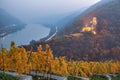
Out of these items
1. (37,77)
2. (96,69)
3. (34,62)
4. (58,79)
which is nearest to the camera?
(58,79)

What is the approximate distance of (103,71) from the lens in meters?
56.2

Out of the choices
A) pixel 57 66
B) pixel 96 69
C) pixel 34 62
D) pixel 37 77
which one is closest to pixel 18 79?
Answer: pixel 37 77

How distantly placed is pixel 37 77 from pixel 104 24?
479 ft

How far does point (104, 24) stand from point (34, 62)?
14157 cm

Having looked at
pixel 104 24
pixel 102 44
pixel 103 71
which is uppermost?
pixel 104 24

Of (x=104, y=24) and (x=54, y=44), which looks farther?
(x=104, y=24)

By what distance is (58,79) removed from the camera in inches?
1068

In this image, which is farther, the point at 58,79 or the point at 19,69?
the point at 19,69

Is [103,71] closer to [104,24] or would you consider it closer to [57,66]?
[57,66]

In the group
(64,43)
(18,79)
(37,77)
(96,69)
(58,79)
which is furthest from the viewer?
(64,43)

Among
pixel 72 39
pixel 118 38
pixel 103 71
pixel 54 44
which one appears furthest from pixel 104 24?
pixel 103 71

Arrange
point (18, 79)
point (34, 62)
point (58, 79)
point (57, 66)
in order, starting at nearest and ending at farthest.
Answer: point (18, 79) < point (58, 79) < point (34, 62) < point (57, 66)

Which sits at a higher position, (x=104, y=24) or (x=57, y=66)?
(x=104, y=24)

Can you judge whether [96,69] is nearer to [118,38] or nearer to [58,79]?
[58,79]
